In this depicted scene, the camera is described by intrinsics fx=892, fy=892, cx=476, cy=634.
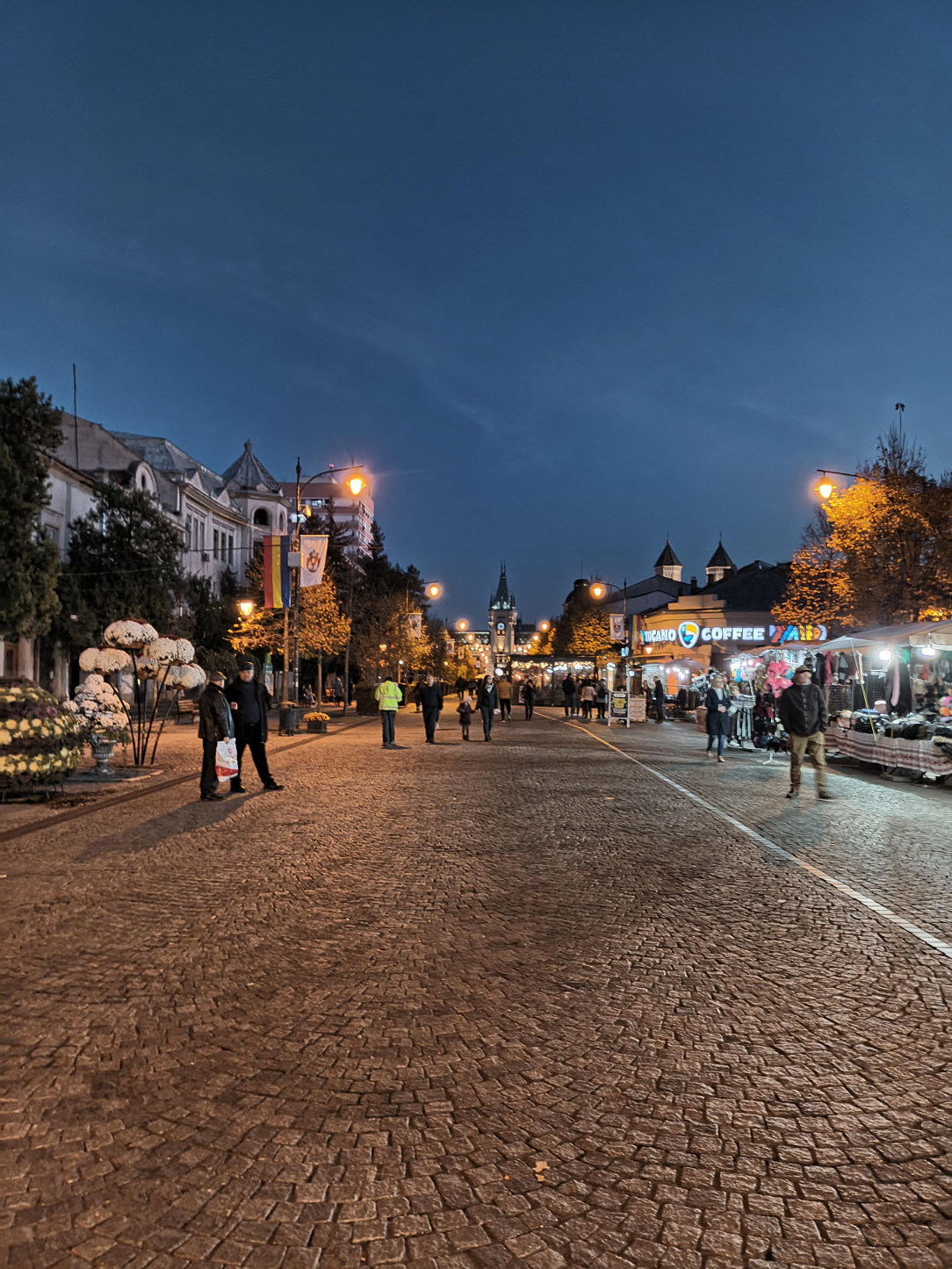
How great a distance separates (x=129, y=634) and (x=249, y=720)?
14.2ft

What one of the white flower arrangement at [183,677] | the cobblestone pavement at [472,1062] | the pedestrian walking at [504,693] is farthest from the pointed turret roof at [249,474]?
the cobblestone pavement at [472,1062]

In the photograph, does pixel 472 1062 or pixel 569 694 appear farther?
pixel 569 694

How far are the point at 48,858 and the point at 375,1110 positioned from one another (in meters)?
6.01

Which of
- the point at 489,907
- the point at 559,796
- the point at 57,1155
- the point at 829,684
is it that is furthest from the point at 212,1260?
the point at 829,684

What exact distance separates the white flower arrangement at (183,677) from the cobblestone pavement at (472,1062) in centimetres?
A: 925

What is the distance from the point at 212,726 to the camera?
12141mm

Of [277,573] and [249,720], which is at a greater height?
[277,573]

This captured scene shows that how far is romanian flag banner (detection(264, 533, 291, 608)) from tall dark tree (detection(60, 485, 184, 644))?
12316 mm

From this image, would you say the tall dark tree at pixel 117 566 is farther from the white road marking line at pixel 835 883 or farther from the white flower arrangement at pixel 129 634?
the white road marking line at pixel 835 883

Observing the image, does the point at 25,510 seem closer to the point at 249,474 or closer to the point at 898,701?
the point at 898,701

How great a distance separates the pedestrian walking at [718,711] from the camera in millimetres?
19484

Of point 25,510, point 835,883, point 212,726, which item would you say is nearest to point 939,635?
point 835,883

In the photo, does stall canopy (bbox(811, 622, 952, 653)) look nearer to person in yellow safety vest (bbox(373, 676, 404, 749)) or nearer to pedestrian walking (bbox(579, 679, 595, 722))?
person in yellow safety vest (bbox(373, 676, 404, 749))

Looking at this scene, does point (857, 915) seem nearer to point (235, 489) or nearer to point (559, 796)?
point (559, 796)
